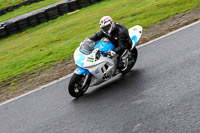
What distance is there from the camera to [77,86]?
6918mm

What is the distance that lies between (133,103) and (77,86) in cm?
168

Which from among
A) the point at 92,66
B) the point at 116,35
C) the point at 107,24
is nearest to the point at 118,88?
the point at 92,66

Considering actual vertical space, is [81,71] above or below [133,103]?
above

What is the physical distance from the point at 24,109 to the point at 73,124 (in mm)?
2005

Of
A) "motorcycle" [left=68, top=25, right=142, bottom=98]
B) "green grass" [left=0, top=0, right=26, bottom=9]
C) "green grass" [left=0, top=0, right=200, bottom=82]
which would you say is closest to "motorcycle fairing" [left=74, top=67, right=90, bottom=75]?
"motorcycle" [left=68, top=25, right=142, bottom=98]

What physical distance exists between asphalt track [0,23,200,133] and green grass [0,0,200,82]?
3.37m

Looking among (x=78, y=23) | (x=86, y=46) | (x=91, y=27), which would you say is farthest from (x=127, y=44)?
(x=78, y=23)

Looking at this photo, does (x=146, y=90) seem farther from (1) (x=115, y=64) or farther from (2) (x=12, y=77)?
(2) (x=12, y=77)

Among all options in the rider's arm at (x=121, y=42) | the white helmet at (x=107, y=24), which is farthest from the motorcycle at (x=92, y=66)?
the white helmet at (x=107, y=24)

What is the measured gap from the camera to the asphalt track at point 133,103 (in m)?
4.94

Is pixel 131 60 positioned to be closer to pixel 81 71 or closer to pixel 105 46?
pixel 105 46

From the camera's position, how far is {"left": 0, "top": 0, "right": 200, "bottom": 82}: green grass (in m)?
11.5

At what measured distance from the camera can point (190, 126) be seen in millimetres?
4469

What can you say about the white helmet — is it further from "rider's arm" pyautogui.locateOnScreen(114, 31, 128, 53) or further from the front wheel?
the front wheel
